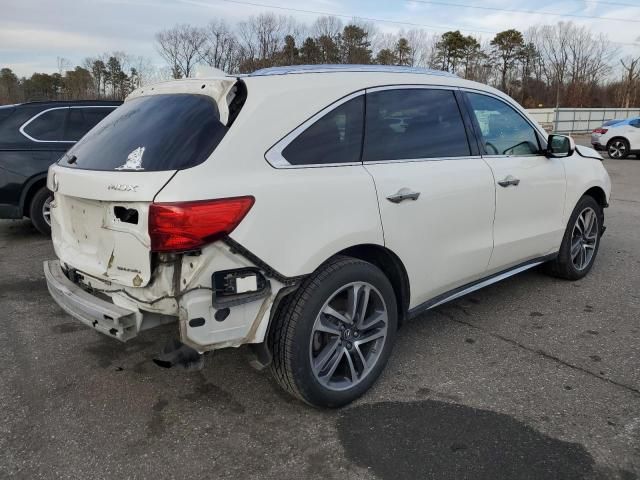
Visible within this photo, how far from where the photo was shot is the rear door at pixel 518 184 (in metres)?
3.77

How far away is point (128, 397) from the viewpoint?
3.02 m

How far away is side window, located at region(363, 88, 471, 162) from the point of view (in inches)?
119

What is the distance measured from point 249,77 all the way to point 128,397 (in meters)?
1.94

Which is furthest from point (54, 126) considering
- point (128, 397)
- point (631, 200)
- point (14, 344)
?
point (631, 200)

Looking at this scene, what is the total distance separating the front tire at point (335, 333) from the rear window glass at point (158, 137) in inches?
33.6

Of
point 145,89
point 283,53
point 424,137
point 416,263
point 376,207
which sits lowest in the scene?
point 416,263

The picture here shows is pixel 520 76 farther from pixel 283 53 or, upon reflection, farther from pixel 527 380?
pixel 527 380

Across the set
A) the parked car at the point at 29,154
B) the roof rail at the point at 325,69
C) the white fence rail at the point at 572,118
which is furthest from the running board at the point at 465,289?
the white fence rail at the point at 572,118

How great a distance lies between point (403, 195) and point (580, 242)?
2.80m

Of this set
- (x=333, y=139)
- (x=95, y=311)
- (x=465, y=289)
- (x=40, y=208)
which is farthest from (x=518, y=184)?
(x=40, y=208)

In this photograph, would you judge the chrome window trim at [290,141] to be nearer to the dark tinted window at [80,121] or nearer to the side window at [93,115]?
the dark tinted window at [80,121]

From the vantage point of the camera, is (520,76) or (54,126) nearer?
(54,126)

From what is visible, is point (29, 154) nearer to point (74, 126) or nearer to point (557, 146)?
point (74, 126)

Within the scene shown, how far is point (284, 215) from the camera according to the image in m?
2.46
